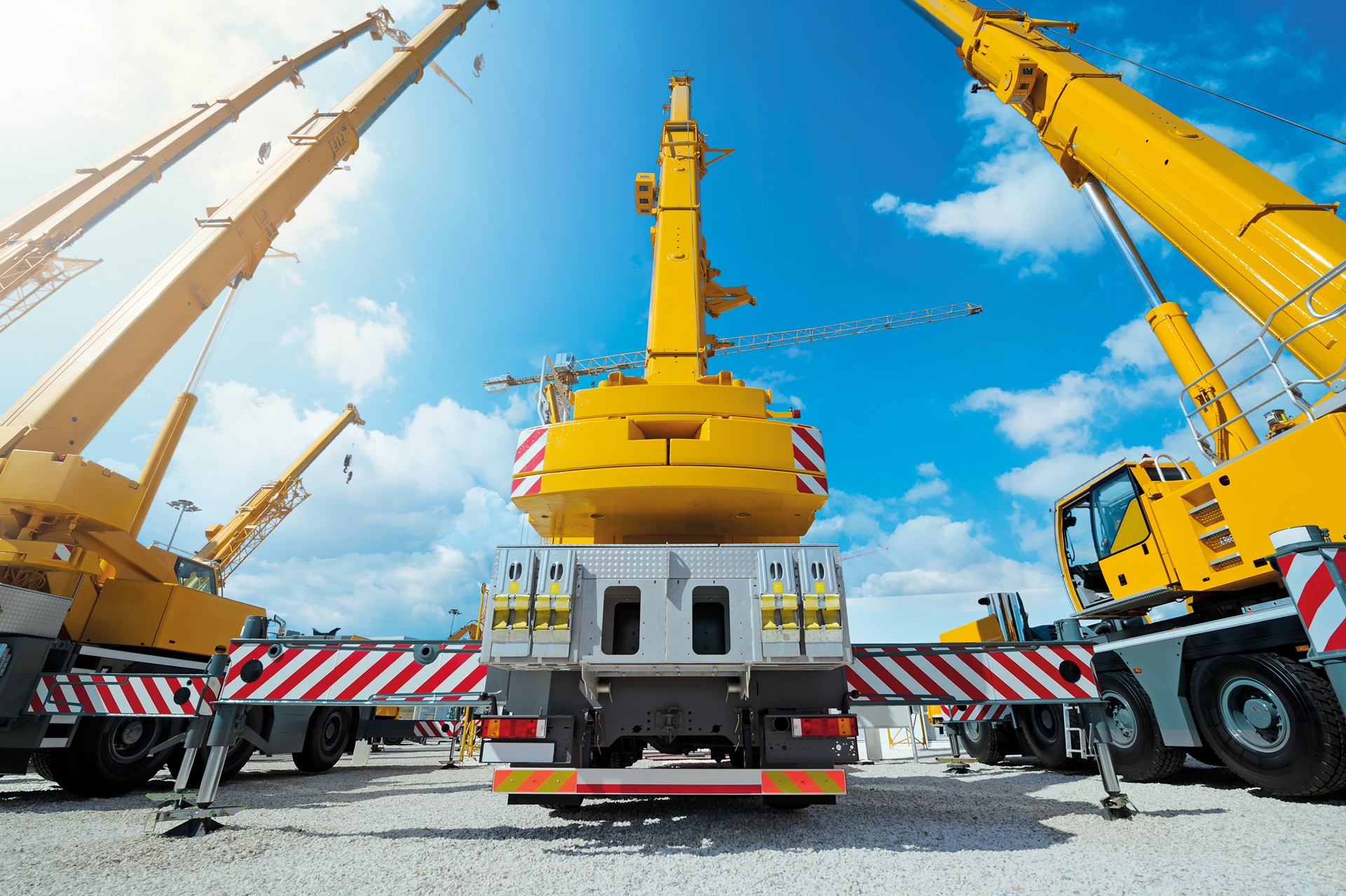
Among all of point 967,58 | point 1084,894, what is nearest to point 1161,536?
point 1084,894

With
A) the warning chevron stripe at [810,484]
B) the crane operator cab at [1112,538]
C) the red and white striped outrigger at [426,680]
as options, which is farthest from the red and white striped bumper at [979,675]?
the crane operator cab at [1112,538]

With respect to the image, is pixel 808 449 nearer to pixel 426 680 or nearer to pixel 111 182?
pixel 426 680

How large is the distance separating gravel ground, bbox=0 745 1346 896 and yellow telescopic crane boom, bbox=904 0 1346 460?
330 cm

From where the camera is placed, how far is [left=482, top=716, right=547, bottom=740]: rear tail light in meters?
3.86

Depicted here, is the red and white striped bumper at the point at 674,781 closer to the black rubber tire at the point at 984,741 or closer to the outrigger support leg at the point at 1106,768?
the outrigger support leg at the point at 1106,768

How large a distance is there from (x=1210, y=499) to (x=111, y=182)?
14.8 metres

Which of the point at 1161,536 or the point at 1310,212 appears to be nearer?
the point at 1310,212

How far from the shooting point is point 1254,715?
5.25 meters

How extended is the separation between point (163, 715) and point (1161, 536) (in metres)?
9.56

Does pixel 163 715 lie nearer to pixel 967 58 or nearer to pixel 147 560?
pixel 147 560

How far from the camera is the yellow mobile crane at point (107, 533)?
571 cm

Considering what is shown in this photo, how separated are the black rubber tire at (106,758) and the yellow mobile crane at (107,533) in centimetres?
1

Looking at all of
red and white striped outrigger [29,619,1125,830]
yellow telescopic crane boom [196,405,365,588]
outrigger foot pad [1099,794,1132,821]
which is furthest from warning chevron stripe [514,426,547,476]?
yellow telescopic crane boom [196,405,365,588]

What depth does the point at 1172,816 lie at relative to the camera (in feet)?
14.6
